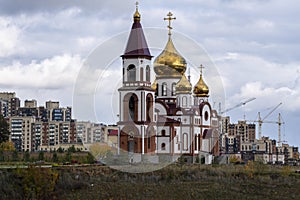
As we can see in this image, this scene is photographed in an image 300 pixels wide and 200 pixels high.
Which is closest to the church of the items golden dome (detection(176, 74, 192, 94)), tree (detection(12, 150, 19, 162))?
golden dome (detection(176, 74, 192, 94))

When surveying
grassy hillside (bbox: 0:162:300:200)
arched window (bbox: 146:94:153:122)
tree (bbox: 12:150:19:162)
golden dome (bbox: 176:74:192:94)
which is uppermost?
golden dome (bbox: 176:74:192:94)

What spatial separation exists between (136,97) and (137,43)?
147 inches

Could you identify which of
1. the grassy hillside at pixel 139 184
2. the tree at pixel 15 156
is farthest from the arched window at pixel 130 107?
the grassy hillside at pixel 139 184

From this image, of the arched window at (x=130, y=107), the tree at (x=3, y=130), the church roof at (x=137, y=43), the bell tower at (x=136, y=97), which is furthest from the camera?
the tree at (x=3, y=130)

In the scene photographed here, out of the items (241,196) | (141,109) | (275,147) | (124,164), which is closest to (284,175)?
(241,196)

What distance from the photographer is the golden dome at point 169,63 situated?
54.3m

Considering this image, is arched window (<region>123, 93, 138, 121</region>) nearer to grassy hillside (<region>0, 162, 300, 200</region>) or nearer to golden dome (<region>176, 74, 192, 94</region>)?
golden dome (<region>176, 74, 192, 94</region>)

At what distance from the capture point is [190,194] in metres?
30.7

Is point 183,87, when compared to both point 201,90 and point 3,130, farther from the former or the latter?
point 3,130

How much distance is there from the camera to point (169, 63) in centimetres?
5438

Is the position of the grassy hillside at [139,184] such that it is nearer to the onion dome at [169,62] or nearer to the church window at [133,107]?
the church window at [133,107]

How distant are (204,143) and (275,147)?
46.4m

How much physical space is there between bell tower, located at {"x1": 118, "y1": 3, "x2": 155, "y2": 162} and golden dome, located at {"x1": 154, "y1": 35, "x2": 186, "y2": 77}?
6.67 m

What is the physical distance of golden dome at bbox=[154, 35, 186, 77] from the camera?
54.3 metres
